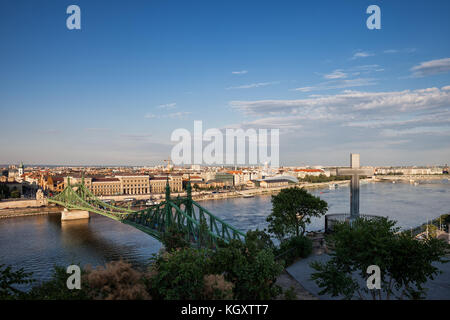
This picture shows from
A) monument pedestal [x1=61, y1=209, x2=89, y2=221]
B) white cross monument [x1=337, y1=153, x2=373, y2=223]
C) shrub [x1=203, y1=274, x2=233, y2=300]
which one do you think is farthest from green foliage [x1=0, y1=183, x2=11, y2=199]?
shrub [x1=203, y1=274, x2=233, y2=300]

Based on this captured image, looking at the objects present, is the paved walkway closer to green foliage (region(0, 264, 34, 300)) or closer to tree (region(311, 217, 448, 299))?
tree (region(311, 217, 448, 299))

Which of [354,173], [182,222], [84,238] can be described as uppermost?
[354,173]

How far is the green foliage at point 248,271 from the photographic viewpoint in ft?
20.6

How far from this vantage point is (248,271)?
6473 mm

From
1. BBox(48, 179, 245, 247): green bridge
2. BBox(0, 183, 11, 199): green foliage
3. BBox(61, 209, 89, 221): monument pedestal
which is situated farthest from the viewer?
BBox(0, 183, 11, 199): green foliage

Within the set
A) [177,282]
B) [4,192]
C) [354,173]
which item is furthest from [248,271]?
[4,192]

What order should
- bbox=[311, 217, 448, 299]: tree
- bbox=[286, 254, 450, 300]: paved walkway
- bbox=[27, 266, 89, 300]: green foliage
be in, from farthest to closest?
bbox=[286, 254, 450, 300]: paved walkway, bbox=[311, 217, 448, 299]: tree, bbox=[27, 266, 89, 300]: green foliage

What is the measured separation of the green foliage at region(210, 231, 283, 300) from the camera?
6.27m

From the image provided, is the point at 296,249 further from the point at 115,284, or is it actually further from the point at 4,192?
the point at 4,192

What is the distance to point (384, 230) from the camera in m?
6.77

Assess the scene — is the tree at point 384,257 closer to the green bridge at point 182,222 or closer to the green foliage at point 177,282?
the green foliage at point 177,282

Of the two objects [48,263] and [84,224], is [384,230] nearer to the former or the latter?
[48,263]
